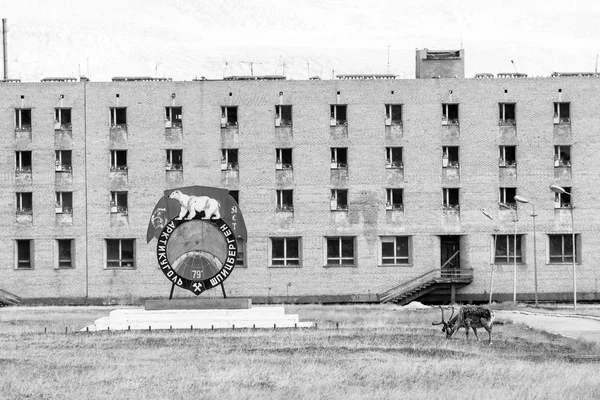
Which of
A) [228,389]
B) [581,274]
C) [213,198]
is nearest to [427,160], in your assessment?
[581,274]

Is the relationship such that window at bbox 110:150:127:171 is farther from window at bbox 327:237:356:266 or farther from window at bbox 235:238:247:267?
window at bbox 327:237:356:266

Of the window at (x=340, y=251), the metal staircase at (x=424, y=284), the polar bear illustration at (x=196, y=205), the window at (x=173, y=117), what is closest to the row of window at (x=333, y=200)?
the window at (x=340, y=251)

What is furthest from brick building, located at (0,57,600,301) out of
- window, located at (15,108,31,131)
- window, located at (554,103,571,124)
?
window, located at (15,108,31,131)

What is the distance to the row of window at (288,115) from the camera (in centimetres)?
9825

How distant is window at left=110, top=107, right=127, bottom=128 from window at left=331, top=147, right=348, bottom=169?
12755 millimetres

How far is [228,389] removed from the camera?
3794cm

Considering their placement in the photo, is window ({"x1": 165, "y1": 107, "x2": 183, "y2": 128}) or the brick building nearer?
the brick building

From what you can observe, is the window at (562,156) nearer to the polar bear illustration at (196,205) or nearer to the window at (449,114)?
the window at (449,114)

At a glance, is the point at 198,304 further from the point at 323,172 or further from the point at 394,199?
the point at 394,199

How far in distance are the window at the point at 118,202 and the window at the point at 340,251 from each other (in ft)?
41.1

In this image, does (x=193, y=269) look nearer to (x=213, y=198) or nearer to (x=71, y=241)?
(x=213, y=198)

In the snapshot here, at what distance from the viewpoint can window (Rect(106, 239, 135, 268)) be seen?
98312mm

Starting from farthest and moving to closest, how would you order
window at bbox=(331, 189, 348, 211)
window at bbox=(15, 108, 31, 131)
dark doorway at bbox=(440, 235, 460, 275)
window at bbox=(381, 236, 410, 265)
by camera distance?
dark doorway at bbox=(440, 235, 460, 275) < window at bbox=(15, 108, 31, 131) < window at bbox=(381, 236, 410, 265) < window at bbox=(331, 189, 348, 211)

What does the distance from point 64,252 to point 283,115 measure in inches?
617
